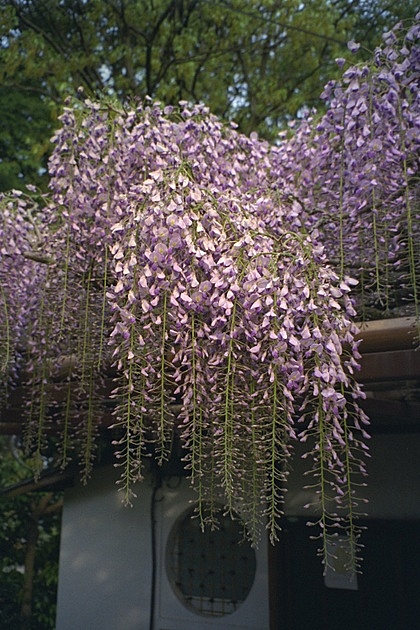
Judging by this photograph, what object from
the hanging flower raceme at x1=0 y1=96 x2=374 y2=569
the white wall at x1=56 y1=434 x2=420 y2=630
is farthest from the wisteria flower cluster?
the white wall at x1=56 y1=434 x2=420 y2=630

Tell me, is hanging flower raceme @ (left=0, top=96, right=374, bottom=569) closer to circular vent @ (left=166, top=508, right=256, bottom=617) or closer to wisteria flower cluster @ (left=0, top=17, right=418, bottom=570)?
wisteria flower cluster @ (left=0, top=17, right=418, bottom=570)

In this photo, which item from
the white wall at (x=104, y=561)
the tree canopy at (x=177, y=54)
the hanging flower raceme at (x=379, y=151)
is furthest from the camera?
the tree canopy at (x=177, y=54)

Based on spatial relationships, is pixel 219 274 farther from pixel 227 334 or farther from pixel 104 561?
pixel 104 561

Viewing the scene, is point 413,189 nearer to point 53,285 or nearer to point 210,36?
point 53,285

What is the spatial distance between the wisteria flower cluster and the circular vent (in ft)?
2.63

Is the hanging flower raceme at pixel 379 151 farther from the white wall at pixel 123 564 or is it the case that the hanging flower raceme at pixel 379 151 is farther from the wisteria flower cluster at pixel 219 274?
the white wall at pixel 123 564

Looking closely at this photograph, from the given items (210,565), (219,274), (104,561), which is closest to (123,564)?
(104,561)

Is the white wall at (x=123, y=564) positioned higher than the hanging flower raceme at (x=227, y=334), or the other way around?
the hanging flower raceme at (x=227, y=334)

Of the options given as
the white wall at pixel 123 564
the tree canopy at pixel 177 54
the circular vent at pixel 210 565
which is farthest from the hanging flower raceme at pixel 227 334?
the tree canopy at pixel 177 54

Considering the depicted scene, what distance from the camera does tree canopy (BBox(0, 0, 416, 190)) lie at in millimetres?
8578

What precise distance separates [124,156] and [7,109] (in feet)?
15.8

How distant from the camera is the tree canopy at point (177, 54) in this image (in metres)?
8.58

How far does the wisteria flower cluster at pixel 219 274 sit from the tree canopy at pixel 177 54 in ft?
13.0

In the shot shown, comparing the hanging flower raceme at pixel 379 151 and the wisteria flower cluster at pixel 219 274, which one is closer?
the wisteria flower cluster at pixel 219 274
